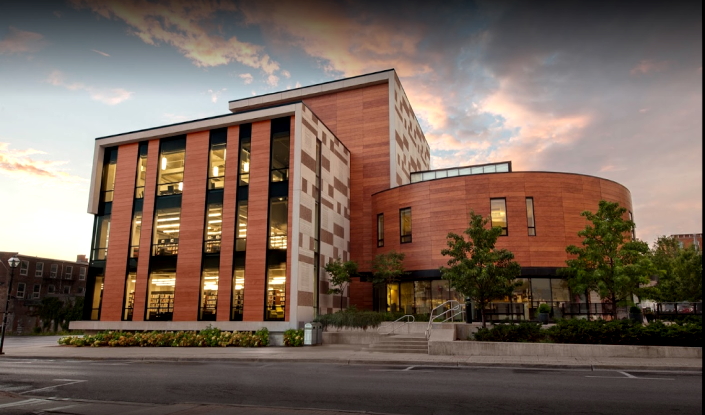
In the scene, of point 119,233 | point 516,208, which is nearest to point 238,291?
point 119,233

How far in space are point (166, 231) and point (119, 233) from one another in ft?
12.4

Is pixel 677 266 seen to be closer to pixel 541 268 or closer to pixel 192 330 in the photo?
pixel 541 268

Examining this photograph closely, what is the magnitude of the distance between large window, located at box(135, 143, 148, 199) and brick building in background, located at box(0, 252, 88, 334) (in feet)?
127

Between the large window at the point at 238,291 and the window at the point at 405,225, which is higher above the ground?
the window at the point at 405,225

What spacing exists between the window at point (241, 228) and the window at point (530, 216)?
1828 cm

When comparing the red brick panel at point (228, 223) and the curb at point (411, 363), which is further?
the red brick panel at point (228, 223)

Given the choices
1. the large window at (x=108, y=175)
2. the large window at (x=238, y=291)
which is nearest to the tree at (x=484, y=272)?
the large window at (x=238, y=291)

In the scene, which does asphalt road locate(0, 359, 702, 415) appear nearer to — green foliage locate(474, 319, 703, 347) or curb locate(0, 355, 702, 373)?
curb locate(0, 355, 702, 373)

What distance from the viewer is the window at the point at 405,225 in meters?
34.6

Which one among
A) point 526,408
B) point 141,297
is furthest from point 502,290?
point 141,297

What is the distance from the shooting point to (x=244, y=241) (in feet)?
96.8

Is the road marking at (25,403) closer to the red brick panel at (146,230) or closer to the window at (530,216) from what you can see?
the red brick panel at (146,230)

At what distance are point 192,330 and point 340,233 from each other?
490 inches

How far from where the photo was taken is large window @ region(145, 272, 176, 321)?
30.0 meters
